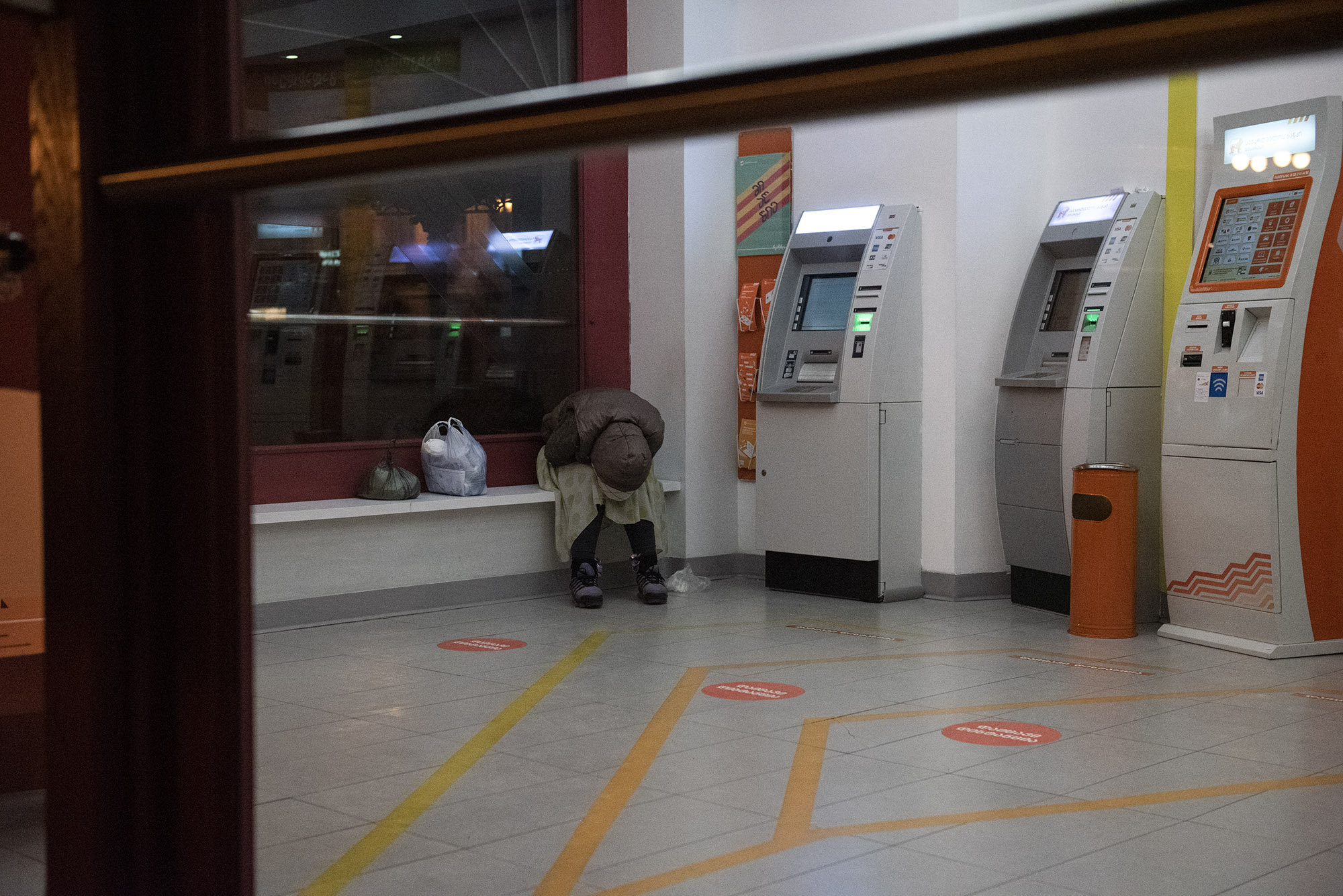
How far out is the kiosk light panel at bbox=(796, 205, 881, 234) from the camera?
6719mm

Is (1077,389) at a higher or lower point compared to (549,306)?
lower

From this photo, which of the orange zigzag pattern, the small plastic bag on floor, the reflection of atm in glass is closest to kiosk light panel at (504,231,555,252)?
the reflection of atm in glass

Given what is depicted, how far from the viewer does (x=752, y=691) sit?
4770mm

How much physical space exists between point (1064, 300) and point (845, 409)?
1.21 metres

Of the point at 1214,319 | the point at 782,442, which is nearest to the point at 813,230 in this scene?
the point at 782,442

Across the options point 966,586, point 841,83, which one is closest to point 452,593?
point 966,586

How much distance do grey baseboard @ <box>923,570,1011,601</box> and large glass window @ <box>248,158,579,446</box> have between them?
232cm

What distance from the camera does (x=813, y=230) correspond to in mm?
6855

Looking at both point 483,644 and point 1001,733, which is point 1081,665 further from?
point 483,644

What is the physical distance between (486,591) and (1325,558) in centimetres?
392

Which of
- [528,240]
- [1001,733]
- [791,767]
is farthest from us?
[528,240]

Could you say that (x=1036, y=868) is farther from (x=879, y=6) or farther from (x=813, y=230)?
(x=879, y=6)

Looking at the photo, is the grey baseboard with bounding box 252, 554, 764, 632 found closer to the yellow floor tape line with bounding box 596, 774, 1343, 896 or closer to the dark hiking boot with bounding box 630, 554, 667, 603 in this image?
the dark hiking boot with bounding box 630, 554, 667, 603

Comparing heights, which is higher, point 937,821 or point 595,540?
point 595,540
